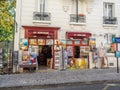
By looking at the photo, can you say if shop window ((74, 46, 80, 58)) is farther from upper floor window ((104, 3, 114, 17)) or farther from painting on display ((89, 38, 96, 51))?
upper floor window ((104, 3, 114, 17))

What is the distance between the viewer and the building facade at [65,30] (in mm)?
21938

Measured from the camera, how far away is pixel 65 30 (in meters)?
23.2

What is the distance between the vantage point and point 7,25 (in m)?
32.7

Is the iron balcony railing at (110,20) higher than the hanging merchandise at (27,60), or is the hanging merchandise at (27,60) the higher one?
the iron balcony railing at (110,20)

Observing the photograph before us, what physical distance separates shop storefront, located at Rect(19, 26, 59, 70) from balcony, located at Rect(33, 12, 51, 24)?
62cm

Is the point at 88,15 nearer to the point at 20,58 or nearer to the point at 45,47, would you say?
the point at 45,47

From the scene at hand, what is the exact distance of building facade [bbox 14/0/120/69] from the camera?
2194cm

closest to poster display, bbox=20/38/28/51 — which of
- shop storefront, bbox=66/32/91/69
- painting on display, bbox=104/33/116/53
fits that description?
→ shop storefront, bbox=66/32/91/69

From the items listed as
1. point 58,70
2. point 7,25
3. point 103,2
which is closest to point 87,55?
point 58,70

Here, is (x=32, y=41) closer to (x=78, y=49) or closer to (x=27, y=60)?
(x=27, y=60)

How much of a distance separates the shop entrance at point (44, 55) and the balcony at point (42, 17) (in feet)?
6.73

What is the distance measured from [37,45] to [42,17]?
86.7 inches

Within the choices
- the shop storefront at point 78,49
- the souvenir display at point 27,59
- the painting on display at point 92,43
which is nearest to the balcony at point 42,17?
the shop storefront at point 78,49

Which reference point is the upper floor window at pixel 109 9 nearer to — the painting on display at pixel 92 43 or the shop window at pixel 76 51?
the painting on display at pixel 92 43
